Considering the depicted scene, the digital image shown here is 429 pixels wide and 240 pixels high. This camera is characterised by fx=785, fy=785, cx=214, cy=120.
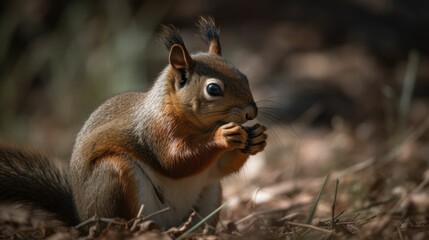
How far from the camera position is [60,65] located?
8.73 m

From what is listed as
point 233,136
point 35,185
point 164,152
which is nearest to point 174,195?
point 164,152

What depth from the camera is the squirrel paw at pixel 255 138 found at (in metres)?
3.78

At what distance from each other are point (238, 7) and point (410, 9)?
7.10 ft

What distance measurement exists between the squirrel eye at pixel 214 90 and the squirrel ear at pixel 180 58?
0.22 metres

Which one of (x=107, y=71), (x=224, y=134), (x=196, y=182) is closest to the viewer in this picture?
(x=224, y=134)

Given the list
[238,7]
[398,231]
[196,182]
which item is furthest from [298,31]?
[398,231]

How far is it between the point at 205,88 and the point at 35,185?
1.10m

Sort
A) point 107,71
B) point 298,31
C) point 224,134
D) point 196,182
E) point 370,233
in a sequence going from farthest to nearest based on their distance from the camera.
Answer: point 298,31, point 107,71, point 196,182, point 224,134, point 370,233

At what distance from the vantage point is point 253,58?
361 inches

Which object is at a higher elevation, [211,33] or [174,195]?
[211,33]

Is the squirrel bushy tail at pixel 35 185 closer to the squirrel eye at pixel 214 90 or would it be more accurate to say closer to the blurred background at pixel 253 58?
the squirrel eye at pixel 214 90

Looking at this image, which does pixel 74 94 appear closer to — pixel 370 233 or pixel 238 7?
pixel 238 7

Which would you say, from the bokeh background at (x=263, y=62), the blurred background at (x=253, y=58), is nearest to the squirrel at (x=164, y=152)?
the bokeh background at (x=263, y=62)

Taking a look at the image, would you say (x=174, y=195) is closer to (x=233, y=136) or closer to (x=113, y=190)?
(x=113, y=190)
